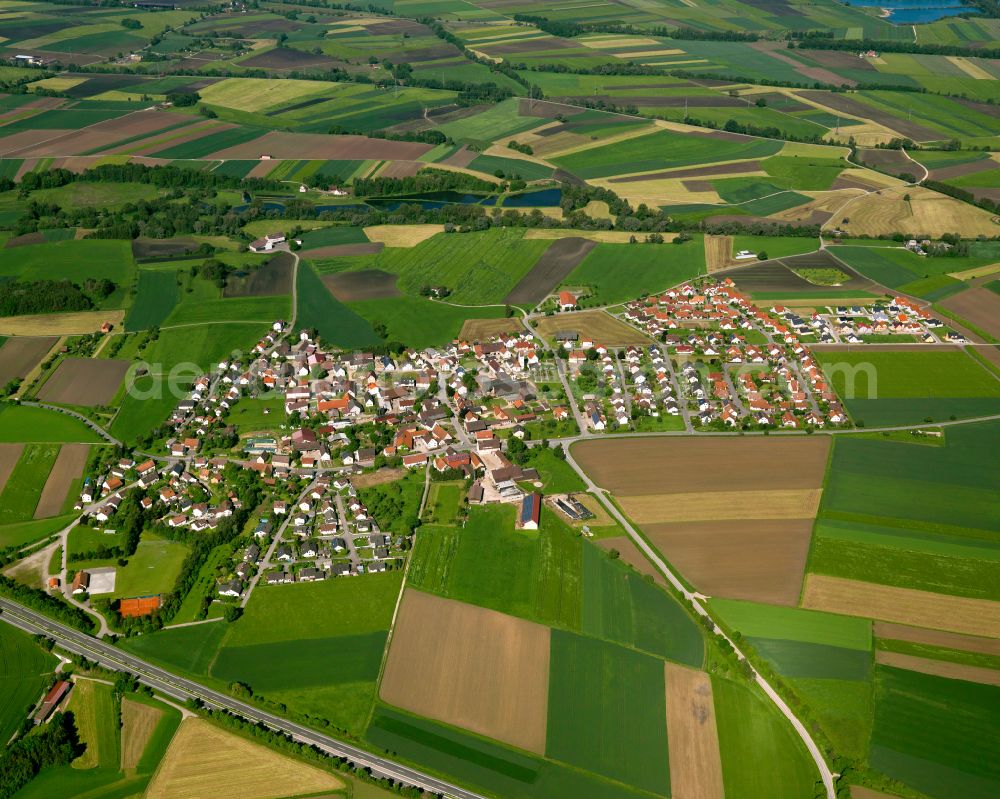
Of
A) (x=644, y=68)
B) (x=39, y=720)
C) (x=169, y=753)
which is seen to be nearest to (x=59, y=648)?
(x=39, y=720)

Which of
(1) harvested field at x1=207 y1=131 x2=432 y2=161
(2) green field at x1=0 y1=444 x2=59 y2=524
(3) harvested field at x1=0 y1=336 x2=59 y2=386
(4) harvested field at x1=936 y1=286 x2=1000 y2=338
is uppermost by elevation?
(1) harvested field at x1=207 y1=131 x2=432 y2=161

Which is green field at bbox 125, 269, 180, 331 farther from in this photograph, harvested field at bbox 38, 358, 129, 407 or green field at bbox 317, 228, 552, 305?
green field at bbox 317, 228, 552, 305

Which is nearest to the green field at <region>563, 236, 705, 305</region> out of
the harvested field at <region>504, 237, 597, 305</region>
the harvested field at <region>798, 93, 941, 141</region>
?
the harvested field at <region>504, 237, 597, 305</region>

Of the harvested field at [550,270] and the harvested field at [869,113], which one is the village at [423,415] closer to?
the harvested field at [550,270]

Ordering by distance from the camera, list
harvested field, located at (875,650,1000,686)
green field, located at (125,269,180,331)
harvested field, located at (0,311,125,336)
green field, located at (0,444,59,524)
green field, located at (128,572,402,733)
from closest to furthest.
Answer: harvested field, located at (875,650,1000,686)
green field, located at (128,572,402,733)
green field, located at (0,444,59,524)
harvested field, located at (0,311,125,336)
green field, located at (125,269,180,331)

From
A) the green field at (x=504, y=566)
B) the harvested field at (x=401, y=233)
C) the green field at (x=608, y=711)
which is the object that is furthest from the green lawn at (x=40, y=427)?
the harvested field at (x=401, y=233)

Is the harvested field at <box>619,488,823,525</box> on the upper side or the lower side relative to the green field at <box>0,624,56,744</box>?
upper

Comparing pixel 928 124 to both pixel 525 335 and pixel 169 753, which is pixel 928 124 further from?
pixel 169 753
